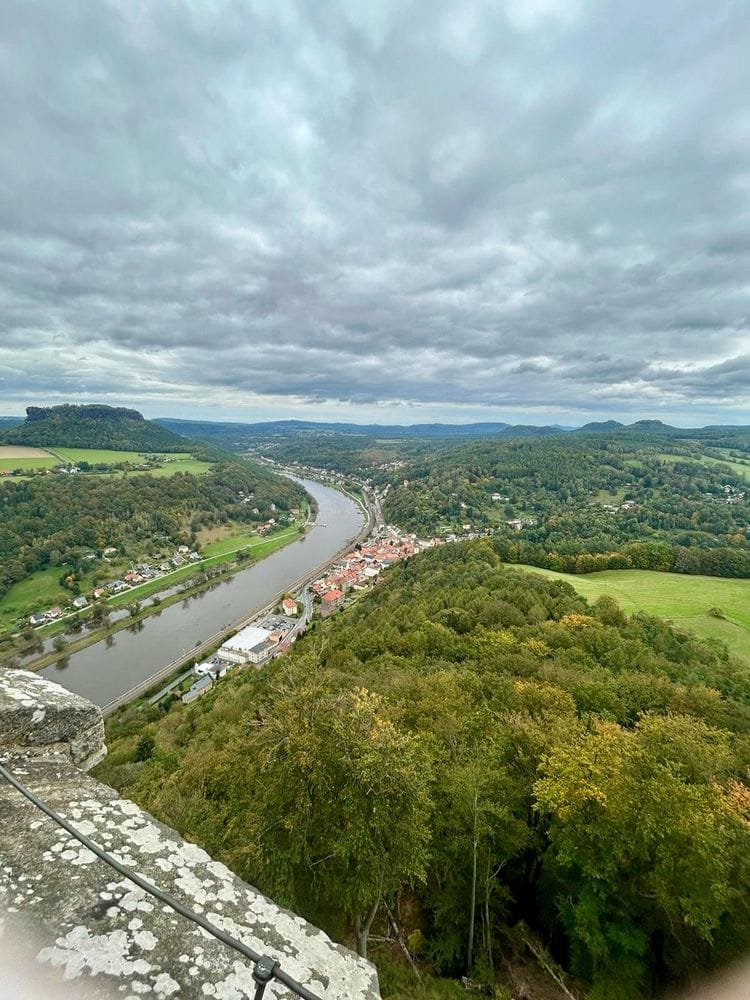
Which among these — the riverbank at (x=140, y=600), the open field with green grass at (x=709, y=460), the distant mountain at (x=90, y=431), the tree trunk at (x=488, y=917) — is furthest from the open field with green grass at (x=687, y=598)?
the distant mountain at (x=90, y=431)

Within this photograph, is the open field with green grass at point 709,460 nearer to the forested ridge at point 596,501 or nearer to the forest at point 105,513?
the forested ridge at point 596,501

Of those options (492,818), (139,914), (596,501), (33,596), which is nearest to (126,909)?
(139,914)

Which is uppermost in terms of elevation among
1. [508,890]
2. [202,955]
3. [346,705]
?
[202,955]

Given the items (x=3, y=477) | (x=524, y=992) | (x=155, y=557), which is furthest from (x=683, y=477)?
(x=3, y=477)

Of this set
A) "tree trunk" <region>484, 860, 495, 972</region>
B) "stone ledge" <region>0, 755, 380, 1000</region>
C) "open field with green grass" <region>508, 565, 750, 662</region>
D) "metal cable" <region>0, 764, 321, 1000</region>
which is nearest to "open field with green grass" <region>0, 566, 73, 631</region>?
"tree trunk" <region>484, 860, 495, 972</region>

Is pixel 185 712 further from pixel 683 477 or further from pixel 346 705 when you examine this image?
pixel 683 477

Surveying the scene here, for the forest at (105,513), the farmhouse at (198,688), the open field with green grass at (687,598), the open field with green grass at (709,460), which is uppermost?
the open field with green grass at (709,460)
